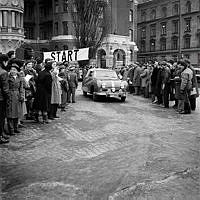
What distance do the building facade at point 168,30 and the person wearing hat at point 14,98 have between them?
180ft

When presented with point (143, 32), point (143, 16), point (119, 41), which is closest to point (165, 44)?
point (143, 32)

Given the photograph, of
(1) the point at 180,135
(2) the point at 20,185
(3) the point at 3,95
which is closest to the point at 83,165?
(2) the point at 20,185

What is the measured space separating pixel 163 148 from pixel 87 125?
3522 mm

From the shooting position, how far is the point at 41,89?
11039 mm

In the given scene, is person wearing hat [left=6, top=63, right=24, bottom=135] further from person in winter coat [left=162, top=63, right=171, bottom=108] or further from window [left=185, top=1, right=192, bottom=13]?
window [left=185, top=1, right=192, bottom=13]

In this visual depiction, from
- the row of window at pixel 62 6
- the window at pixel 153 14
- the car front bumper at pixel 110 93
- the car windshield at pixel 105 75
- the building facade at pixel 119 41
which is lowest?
the car front bumper at pixel 110 93

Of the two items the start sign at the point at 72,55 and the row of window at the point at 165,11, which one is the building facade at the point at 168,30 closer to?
the row of window at the point at 165,11

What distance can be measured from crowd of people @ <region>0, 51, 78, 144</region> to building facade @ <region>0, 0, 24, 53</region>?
37554mm

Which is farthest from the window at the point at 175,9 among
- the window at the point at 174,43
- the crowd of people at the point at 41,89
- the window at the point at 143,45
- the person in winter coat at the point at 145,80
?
the crowd of people at the point at 41,89

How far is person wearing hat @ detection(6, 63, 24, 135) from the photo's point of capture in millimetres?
9555

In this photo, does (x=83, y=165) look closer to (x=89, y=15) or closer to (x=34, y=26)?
(x=89, y=15)

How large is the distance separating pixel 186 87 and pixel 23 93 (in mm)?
6331

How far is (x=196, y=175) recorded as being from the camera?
628 centimetres

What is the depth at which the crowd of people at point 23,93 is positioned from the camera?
28.3 feet
